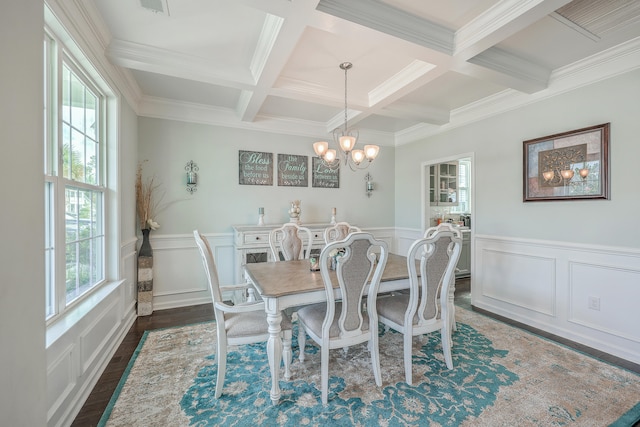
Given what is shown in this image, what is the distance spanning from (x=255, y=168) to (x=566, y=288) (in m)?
3.99

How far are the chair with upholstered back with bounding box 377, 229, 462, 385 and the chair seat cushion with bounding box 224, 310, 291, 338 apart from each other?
0.89 metres

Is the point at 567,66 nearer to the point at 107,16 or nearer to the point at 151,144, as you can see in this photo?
the point at 107,16

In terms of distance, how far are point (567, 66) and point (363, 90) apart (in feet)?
6.55

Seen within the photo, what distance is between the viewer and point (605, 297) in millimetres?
2539

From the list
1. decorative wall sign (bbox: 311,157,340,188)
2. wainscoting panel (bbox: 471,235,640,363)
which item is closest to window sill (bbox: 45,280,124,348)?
decorative wall sign (bbox: 311,157,340,188)

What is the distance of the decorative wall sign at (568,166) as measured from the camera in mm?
2535

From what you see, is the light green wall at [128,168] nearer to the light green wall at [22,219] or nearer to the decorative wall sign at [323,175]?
the light green wall at [22,219]

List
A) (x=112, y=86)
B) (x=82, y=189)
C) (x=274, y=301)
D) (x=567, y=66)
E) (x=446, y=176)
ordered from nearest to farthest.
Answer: (x=274, y=301), (x=82, y=189), (x=112, y=86), (x=567, y=66), (x=446, y=176)

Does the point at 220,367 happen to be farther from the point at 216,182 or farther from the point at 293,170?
the point at 293,170

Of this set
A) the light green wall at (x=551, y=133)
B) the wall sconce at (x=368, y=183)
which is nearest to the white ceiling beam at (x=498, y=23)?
the light green wall at (x=551, y=133)

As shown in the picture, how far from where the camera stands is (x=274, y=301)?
180 cm

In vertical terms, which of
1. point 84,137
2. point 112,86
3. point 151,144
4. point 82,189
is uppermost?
point 112,86

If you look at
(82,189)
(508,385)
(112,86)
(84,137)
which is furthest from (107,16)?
(508,385)

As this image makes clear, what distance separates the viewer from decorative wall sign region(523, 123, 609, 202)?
2535 millimetres
